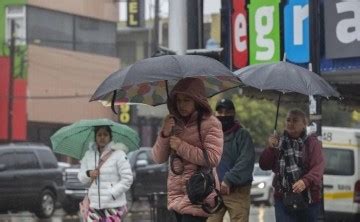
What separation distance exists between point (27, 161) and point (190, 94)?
16321 mm

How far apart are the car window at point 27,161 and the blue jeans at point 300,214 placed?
14.3m

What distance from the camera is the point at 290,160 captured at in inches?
342

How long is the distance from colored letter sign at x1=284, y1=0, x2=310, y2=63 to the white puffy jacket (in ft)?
11.4

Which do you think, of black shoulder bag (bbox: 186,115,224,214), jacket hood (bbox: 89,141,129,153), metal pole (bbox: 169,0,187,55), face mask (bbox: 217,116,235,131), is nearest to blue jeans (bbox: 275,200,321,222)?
face mask (bbox: 217,116,235,131)

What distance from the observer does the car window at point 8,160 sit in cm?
2188

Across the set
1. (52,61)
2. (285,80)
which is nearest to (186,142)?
(285,80)

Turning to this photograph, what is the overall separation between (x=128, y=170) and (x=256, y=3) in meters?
4.00

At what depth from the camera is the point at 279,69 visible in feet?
27.8

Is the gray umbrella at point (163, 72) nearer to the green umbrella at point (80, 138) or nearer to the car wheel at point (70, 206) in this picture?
the green umbrella at point (80, 138)

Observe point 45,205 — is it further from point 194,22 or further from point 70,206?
point 194,22

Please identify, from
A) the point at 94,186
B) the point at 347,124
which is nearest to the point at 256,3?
the point at 94,186

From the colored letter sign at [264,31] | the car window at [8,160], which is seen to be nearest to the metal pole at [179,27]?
the colored letter sign at [264,31]

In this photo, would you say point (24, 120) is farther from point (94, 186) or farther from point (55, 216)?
point (94, 186)

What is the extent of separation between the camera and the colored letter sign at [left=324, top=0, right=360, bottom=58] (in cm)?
1069
